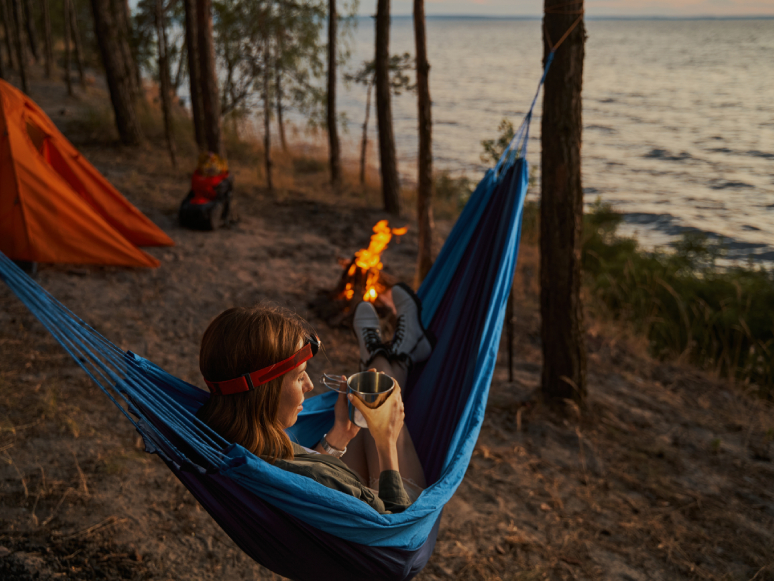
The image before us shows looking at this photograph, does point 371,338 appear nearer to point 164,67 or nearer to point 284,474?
point 284,474

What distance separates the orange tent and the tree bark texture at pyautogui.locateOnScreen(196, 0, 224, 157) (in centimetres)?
177

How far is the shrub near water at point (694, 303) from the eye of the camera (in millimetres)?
4090

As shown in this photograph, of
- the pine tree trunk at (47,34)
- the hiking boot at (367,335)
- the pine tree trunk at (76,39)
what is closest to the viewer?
the hiking boot at (367,335)

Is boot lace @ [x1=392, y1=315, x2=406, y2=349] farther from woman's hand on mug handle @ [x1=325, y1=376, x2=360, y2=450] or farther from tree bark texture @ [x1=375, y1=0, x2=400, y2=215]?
tree bark texture @ [x1=375, y1=0, x2=400, y2=215]

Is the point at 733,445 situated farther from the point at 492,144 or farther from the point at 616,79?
the point at 616,79

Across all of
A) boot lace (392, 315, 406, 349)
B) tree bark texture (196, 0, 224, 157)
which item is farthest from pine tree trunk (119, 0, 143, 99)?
boot lace (392, 315, 406, 349)

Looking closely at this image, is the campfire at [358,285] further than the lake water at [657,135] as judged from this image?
No

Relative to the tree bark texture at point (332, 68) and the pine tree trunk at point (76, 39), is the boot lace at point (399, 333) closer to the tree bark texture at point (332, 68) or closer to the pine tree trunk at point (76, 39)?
the tree bark texture at point (332, 68)

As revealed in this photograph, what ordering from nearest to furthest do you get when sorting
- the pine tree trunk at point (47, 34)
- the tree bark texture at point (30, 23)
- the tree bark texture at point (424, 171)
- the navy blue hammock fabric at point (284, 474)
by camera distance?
1. the navy blue hammock fabric at point (284, 474)
2. the tree bark texture at point (424, 171)
3. the pine tree trunk at point (47, 34)
4. the tree bark texture at point (30, 23)

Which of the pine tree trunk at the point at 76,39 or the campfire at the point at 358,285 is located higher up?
the pine tree trunk at the point at 76,39

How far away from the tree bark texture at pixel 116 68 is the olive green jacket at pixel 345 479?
6694 millimetres

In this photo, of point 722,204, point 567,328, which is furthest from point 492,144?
point 722,204

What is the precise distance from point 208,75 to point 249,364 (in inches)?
205

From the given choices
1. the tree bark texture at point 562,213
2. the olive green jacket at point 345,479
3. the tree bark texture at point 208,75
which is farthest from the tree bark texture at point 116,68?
the olive green jacket at point 345,479
